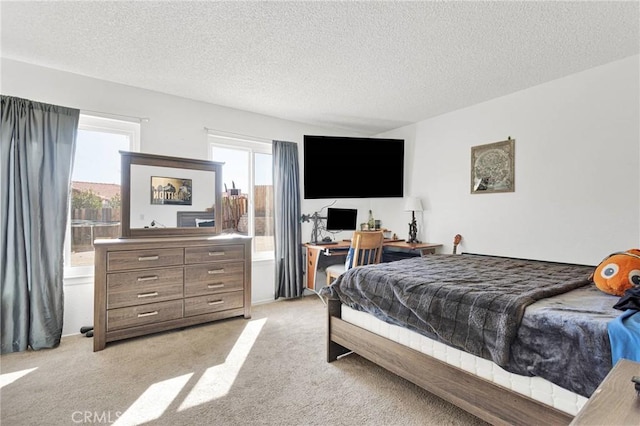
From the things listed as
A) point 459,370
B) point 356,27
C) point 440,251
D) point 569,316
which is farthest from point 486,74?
point 459,370

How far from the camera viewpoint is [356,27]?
2131 mm

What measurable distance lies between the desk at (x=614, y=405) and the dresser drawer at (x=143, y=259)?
2941mm

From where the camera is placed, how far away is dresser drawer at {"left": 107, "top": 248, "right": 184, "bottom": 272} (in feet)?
8.66

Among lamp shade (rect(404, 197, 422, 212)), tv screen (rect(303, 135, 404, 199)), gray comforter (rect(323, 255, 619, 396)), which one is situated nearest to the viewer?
gray comforter (rect(323, 255, 619, 396))

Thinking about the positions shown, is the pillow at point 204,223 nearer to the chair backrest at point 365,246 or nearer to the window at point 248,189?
the window at point 248,189

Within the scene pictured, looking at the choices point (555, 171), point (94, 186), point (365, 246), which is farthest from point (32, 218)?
point (555, 171)

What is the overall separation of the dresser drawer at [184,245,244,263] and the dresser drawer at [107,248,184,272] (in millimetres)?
80

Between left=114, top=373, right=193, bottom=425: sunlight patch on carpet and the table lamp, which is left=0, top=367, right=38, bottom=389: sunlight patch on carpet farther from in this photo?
the table lamp

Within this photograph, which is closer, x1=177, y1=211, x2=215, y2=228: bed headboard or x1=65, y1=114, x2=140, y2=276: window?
x1=65, y1=114, x2=140, y2=276: window

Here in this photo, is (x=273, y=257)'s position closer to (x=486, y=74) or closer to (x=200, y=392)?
(x=200, y=392)

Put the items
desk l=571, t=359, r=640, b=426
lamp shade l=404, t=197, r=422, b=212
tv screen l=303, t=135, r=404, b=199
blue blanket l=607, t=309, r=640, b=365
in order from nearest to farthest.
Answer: desk l=571, t=359, r=640, b=426
blue blanket l=607, t=309, r=640, b=365
lamp shade l=404, t=197, r=422, b=212
tv screen l=303, t=135, r=404, b=199

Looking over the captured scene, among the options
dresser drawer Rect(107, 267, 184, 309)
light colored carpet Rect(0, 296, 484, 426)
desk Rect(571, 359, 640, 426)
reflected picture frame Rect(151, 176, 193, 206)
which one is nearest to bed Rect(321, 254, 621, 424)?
light colored carpet Rect(0, 296, 484, 426)

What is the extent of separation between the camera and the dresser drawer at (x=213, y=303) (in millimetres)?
2990

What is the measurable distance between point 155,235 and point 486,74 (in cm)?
345
